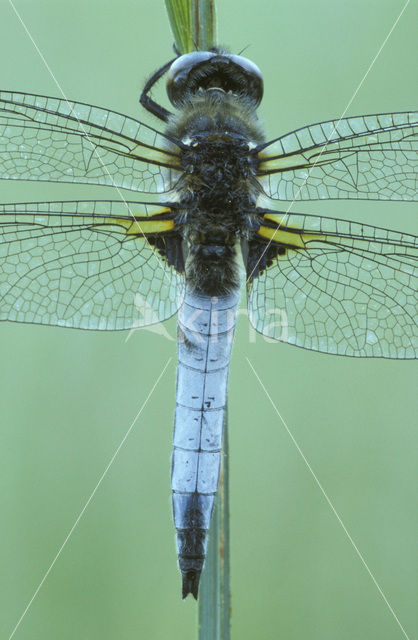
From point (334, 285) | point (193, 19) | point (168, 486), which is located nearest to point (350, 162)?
point (334, 285)

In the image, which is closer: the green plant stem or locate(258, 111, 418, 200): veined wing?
the green plant stem

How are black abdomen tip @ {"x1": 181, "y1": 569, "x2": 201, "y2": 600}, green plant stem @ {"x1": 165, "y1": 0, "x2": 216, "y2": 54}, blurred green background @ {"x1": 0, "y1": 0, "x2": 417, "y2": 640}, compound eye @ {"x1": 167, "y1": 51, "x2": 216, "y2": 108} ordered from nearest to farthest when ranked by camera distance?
black abdomen tip @ {"x1": 181, "y1": 569, "x2": 201, "y2": 600}, green plant stem @ {"x1": 165, "y1": 0, "x2": 216, "y2": 54}, compound eye @ {"x1": 167, "y1": 51, "x2": 216, "y2": 108}, blurred green background @ {"x1": 0, "y1": 0, "x2": 417, "y2": 640}

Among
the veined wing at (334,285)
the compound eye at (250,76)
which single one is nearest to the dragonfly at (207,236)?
the veined wing at (334,285)

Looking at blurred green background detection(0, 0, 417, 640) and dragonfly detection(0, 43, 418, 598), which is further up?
dragonfly detection(0, 43, 418, 598)

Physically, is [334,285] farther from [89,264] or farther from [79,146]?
[79,146]

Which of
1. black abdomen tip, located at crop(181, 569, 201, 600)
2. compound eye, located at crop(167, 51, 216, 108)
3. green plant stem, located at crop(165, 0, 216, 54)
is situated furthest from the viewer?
compound eye, located at crop(167, 51, 216, 108)

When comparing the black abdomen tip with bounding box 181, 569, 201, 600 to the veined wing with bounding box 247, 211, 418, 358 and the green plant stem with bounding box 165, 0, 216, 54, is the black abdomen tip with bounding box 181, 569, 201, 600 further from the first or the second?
the green plant stem with bounding box 165, 0, 216, 54

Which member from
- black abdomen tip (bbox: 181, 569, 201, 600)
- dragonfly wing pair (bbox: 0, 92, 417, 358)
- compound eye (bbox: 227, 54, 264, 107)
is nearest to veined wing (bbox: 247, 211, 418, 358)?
dragonfly wing pair (bbox: 0, 92, 417, 358)
